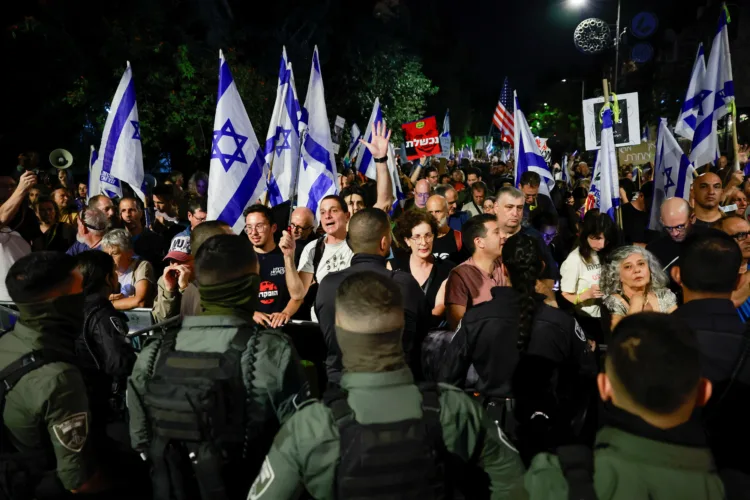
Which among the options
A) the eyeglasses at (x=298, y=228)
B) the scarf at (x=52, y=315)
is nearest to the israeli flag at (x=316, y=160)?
the eyeglasses at (x=298, y=228)

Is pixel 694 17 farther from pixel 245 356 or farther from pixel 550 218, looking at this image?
pixel 245 356

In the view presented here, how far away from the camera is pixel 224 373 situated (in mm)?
2676

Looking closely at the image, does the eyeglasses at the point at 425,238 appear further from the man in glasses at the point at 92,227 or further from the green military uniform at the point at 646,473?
the man in glasses at the point at 92,227

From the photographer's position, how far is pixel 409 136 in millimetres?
18078

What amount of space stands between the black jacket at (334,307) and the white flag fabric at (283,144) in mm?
3787

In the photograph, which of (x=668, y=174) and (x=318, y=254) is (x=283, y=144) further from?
(x=668, y=174)

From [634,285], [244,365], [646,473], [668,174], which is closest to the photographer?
[646,473]

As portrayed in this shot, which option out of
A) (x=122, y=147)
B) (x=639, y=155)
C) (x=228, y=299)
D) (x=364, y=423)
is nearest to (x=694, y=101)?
(x=639, y=155)

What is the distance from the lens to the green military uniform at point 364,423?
2.14 metres

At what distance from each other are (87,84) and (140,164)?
509 inches

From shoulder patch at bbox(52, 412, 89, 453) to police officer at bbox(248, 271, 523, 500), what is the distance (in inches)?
36.9

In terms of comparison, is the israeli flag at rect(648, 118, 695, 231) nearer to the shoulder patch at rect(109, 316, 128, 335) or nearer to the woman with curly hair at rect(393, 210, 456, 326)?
the woman with curly hair at rect(393, 210, 456, 326)

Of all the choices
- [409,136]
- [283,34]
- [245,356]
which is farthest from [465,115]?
[245,356]

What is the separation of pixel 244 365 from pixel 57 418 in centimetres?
79
